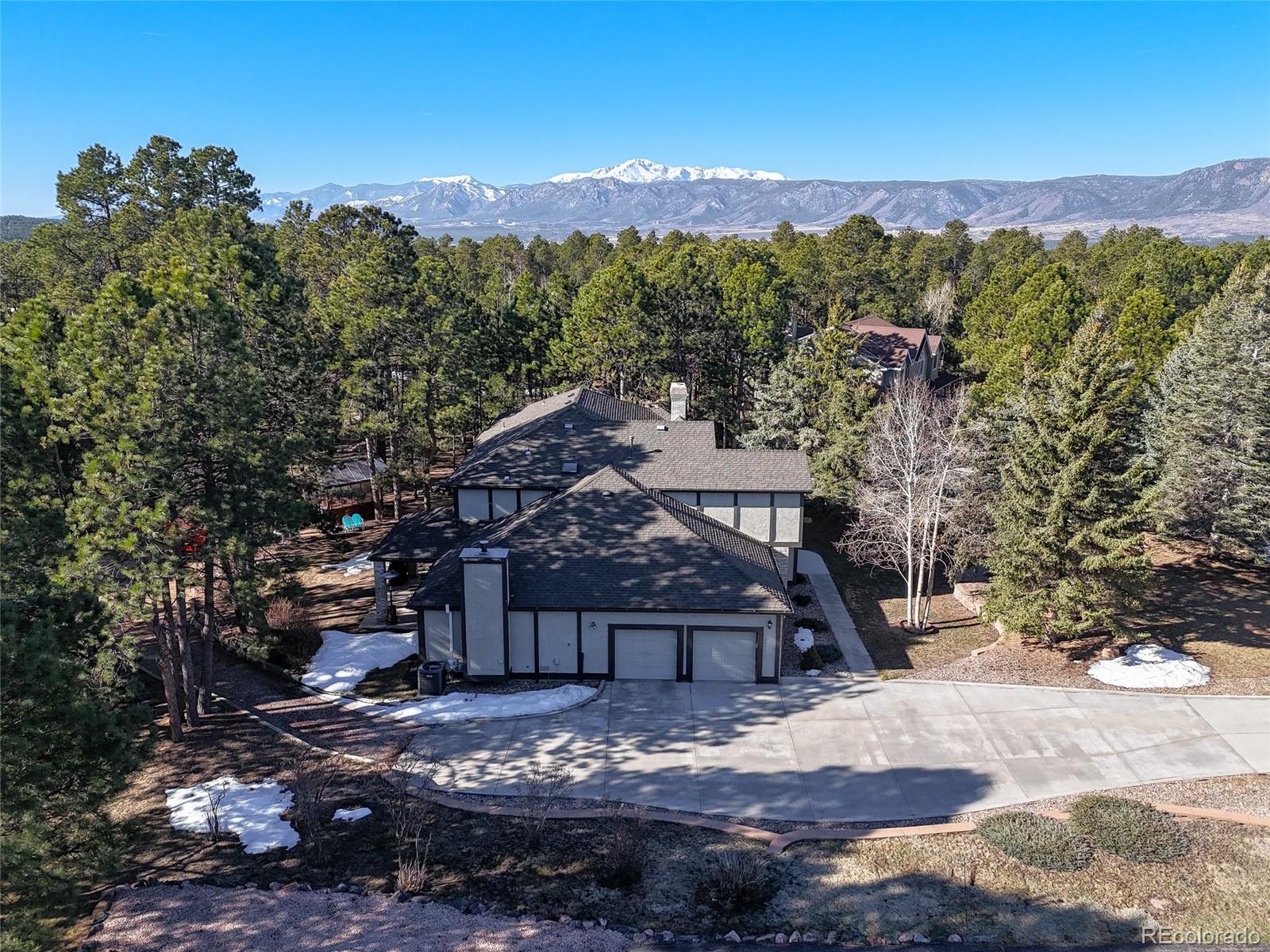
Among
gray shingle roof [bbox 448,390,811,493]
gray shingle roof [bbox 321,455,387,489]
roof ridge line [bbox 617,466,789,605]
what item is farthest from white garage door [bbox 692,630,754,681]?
gray shingle roof [bbox 321,455,387,489]

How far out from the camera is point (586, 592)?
21609mm

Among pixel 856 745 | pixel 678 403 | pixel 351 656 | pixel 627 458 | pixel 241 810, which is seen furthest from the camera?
pixel 678 403

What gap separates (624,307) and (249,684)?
26909 mm

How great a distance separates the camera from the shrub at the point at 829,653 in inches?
919

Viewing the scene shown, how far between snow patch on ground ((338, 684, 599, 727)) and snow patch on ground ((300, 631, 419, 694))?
1146 mm

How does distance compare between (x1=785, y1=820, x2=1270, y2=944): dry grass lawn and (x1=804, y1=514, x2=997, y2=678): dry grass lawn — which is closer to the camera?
(x1=785, y1=820, x2=1270, y2=944): dry grass lawn

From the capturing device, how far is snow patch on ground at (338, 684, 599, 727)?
19.8 metres

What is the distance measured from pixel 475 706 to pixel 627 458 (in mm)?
11074

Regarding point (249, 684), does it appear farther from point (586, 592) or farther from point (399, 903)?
point (399, 903)

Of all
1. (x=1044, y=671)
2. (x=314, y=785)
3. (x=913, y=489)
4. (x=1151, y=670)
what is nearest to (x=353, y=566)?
(x=314, y=785)

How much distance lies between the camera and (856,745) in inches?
724

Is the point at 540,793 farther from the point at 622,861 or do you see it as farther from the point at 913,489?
the point at 913,489

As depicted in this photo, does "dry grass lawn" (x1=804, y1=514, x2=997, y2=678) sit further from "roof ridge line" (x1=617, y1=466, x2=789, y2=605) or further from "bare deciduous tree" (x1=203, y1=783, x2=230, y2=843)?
"bare deciduous tree" (x1=203, y1=783, x2=230, y2=843)

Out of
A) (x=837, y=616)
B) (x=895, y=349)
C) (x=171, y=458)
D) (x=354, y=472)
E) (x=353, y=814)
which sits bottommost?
(x=837, y=616)
